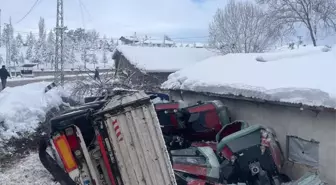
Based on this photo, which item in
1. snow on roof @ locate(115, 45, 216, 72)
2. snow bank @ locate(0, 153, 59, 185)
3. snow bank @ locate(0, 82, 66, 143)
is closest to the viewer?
snow bank @ locate(0, 153, 59, 185)

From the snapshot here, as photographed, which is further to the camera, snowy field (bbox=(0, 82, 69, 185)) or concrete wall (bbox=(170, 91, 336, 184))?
snowy field (bbox=(0, 82, 69, 185))

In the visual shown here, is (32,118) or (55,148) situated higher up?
(55,148)

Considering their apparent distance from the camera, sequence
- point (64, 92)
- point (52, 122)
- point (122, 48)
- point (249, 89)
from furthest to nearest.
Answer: point (122, 48) → point (64, 92) → point (249, 89) → point (52, 122)

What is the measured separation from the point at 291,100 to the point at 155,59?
21243 mm

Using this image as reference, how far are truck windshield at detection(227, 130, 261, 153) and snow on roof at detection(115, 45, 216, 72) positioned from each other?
16986 millimetres

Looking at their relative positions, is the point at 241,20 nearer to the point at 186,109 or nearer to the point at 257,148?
the point at 186,109

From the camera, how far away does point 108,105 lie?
16.5 ft

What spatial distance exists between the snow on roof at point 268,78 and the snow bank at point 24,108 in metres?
5.43

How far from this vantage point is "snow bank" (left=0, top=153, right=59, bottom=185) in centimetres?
791

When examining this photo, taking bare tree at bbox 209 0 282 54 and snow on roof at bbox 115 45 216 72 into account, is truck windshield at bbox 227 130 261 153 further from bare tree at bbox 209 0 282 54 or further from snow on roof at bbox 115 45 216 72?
bare tree at bbox 209 0 282 54

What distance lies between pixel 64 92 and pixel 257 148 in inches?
489

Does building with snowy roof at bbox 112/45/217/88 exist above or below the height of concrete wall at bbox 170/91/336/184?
above

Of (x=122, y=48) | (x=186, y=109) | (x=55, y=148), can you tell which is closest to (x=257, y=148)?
(x=186, y=109)

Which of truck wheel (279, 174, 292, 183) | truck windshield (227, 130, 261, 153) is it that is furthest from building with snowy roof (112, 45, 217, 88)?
truck wheel (279, 174, 292, 183)
